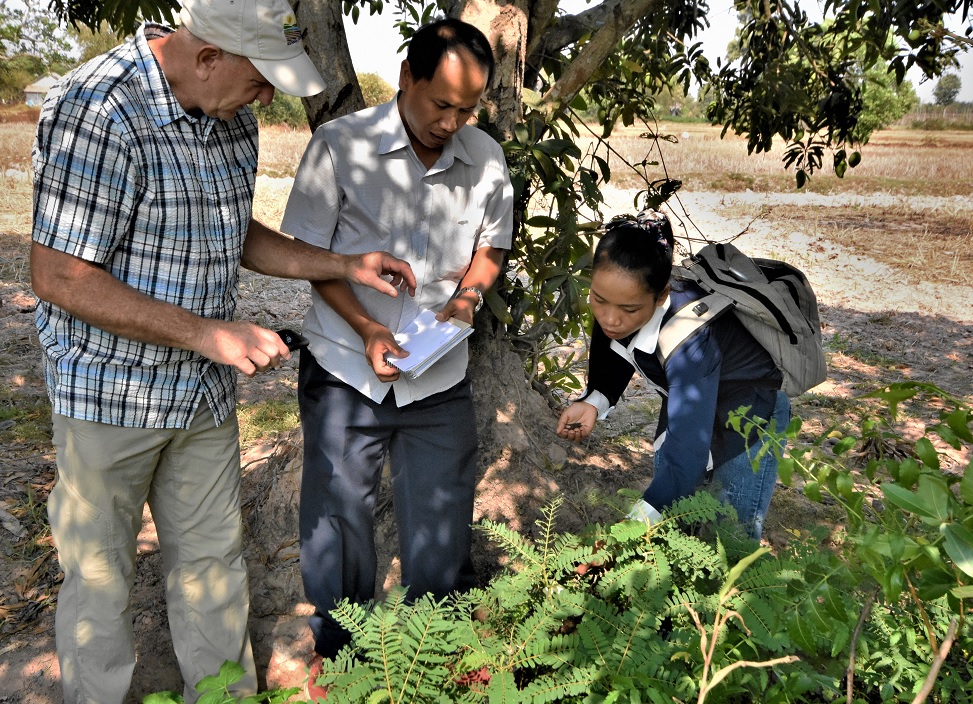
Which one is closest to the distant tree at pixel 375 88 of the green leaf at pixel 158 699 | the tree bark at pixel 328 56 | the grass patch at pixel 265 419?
the grass patch at pixel 265 419

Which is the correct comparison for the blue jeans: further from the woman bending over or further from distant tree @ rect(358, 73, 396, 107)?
distant tree @ rect(358, 73, 396, 107)

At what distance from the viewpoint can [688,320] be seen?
1996 millimetres

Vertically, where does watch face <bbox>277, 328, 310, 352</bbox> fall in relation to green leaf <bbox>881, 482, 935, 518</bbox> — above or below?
below

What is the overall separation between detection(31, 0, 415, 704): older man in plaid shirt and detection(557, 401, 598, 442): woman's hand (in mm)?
587

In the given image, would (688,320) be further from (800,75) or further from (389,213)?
(800,75)

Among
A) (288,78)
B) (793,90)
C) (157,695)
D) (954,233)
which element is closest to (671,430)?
(288,78)

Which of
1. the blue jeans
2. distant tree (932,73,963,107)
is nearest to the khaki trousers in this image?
the blue jeans

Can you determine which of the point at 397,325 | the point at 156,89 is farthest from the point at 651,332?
the point at 156,89

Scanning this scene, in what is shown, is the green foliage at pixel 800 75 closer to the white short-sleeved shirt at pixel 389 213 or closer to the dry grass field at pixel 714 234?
the dry grass field at pixel 714 234

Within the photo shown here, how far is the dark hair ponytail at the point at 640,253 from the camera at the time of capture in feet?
6.47

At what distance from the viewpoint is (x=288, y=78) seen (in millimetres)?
1807

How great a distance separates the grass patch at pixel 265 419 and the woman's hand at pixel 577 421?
6.81 ft

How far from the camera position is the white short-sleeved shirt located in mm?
2086

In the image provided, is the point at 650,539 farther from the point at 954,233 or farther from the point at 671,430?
the point at 954,233
